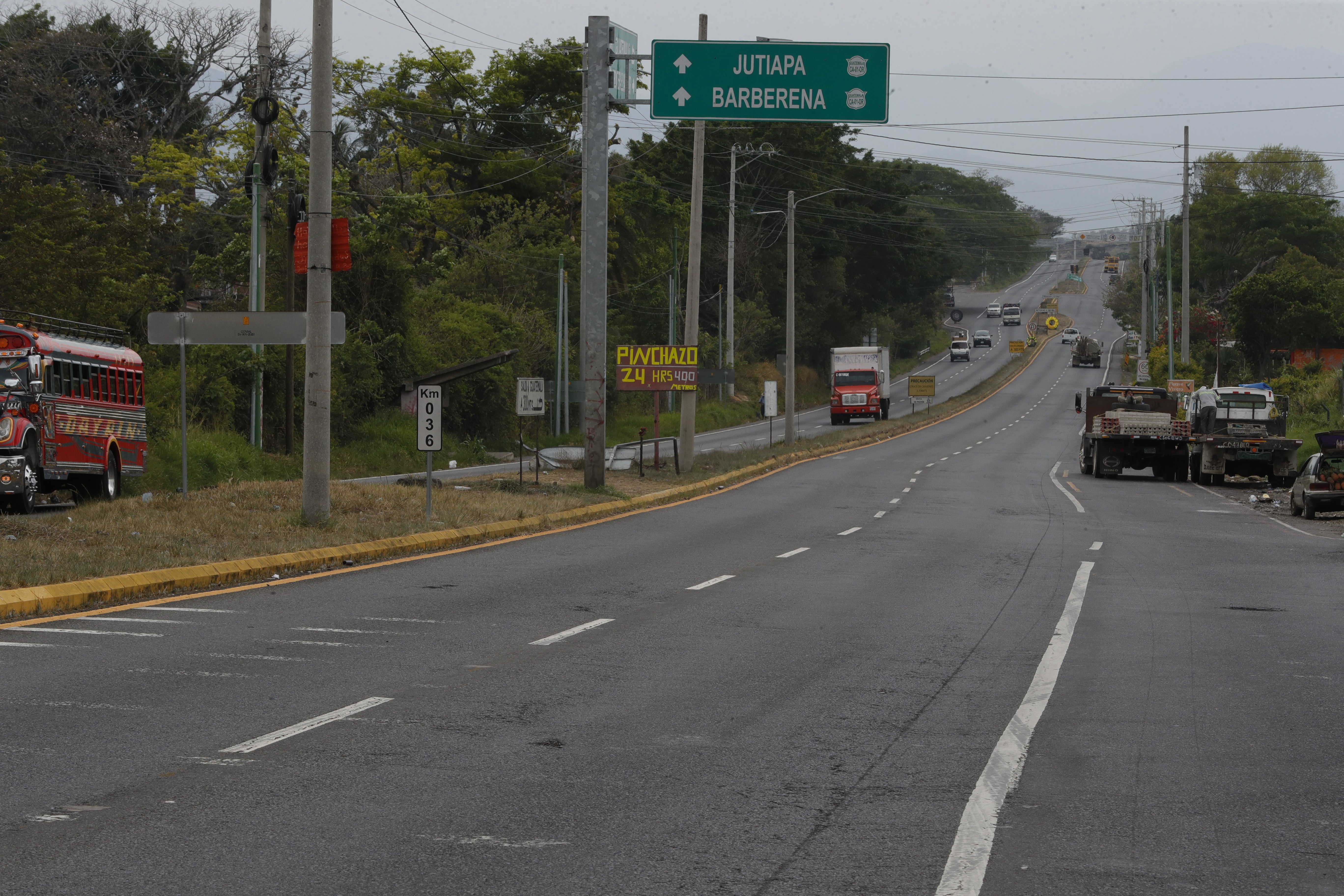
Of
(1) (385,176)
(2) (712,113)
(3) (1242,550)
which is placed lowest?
(3) (1242,550)

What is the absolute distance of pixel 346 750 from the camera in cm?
718

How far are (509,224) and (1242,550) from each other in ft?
→ 154

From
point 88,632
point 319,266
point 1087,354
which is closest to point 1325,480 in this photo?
point 319,266

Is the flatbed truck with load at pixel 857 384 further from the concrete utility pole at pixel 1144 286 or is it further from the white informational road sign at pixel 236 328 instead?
the white informational road sign at pixel 236 328

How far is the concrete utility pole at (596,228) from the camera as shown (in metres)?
25.1

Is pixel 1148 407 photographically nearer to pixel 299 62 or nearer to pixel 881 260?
pixel 299 62

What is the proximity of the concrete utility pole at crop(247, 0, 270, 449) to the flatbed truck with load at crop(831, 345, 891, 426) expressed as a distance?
4122 cm

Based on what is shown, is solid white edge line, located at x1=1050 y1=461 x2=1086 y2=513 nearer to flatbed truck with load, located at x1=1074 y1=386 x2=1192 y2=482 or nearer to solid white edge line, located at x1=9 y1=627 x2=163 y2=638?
flatbed truck with load, located at x1=1074 y1=386 x2=1192 y2=482

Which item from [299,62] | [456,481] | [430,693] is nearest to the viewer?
[430,693]

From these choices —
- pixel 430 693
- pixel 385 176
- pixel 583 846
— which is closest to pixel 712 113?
pixel 430 693

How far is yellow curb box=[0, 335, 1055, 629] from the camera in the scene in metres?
11.9

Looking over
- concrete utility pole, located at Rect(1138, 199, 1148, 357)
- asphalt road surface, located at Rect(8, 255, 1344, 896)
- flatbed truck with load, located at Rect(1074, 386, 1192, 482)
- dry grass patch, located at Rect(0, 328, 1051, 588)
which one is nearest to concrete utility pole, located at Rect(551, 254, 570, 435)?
flatbed truck with load, located at Rect(1074, 386, 1192, 482)

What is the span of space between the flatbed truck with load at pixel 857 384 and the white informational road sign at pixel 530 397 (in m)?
48.3

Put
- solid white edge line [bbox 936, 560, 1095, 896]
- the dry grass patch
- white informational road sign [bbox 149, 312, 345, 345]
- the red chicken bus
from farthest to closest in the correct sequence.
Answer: the red chicken bus < white informational road sign [bbox 149, 312, 345, 345] < the dry grass patch < solid white edge line [bbox 936, 560, 1095, 896]
